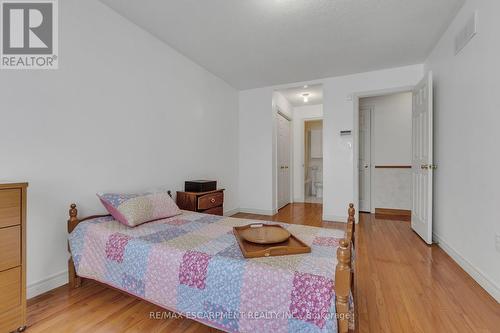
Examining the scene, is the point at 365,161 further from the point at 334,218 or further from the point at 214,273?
the point at 214,273

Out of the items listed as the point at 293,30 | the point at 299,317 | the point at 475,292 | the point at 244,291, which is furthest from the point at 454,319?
the point at 293,30

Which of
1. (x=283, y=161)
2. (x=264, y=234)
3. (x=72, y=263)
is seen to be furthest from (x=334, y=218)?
(x=72, y=263)

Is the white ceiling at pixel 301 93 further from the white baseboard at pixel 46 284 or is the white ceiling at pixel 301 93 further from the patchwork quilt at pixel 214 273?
the white baseboard at pixel 46 284

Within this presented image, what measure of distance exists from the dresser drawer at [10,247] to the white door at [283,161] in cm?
414

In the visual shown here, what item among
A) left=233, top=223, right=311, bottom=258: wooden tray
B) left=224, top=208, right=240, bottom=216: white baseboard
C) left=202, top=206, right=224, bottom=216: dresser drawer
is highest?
left=233, top=223, right=311, bottom=258: wooden tray

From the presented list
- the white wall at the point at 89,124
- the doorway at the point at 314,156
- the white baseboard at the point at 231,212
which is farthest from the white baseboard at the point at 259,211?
the doorway at the point at 314,156

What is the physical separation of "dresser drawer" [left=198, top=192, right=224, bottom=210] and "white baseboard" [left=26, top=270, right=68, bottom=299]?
1414 millimetres

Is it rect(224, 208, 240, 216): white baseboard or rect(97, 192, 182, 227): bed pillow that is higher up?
rect(97, 192, 182, 227): bed pillow

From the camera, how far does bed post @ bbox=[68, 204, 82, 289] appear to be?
1.90 metres

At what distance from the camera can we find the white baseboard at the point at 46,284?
1774mm

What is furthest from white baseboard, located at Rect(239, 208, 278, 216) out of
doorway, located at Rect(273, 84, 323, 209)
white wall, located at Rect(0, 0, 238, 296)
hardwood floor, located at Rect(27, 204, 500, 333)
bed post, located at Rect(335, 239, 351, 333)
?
bed post, located at Rect(335, 239, 351, 333)

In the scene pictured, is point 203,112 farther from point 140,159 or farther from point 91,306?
point 91,306

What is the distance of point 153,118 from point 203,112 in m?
1.07

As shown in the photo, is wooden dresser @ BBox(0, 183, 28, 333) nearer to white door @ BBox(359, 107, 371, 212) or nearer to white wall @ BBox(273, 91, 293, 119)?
white wall @ BBox(273, 91, 293, 119)
